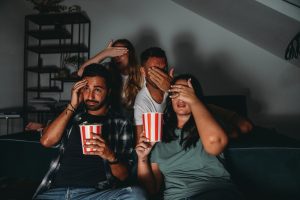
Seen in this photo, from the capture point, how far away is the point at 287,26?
2176 mm

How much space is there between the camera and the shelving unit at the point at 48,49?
3381 millimetres

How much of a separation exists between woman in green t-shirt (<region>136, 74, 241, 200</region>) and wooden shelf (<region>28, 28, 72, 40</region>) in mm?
2856

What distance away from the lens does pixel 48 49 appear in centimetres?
362

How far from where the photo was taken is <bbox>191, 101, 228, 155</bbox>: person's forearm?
100 centimetres

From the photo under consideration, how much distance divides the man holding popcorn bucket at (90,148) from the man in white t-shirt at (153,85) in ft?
0.58

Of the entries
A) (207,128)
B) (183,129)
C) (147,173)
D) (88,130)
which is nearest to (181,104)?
(183,129)

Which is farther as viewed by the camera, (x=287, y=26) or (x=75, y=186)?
(x=287, y=26)

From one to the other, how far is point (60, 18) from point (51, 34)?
0.30 m

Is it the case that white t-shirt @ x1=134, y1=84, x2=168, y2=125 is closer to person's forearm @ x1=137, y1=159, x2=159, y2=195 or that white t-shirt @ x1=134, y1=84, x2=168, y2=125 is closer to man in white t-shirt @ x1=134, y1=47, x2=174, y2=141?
man in white t-shirt @ x1=134, y1=47, x2=174, y2=141

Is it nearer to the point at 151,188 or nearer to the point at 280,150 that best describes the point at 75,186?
the point at 151,188

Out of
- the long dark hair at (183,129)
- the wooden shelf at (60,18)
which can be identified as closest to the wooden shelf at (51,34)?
the wooden shelf at (60,18)

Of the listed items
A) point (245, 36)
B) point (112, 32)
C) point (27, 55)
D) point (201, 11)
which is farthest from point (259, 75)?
point (27, 55)

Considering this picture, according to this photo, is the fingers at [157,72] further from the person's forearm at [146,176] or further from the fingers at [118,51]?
the person's forearm at [146,176]

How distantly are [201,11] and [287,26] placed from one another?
1378mm
